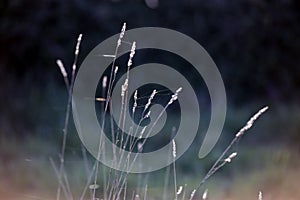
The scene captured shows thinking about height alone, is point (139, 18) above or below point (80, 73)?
above

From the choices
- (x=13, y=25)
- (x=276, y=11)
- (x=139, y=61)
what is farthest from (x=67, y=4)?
(x=276, y=11)

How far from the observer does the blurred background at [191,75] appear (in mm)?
3803

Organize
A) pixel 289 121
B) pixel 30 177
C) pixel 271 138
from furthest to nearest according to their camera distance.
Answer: pixel 289 121, pixel 271 138, pixel 30 177

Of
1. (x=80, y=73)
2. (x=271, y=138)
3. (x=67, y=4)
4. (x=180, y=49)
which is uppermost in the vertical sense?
(x=67, y=4)

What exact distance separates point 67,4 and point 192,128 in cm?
158

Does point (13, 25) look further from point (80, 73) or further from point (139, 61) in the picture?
point (139, 61)

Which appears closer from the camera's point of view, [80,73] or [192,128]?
[192,128]

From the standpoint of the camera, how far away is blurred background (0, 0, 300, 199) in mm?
3803

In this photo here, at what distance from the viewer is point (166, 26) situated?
16.7ft

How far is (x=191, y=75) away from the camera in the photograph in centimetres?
505

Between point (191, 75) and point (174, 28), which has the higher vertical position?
point (174, 28)

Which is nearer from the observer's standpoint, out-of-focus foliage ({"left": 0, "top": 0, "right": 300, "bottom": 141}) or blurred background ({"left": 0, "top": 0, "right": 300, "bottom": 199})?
blurred background ({"left": 0, "top": 0, "right": 300, "bottom": 199})

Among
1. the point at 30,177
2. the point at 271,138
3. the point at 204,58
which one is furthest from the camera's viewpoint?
the point at 204,58

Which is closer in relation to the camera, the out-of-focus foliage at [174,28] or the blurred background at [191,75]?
the blurred background at [191,75]
